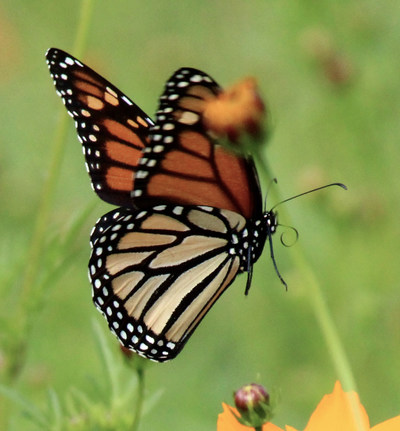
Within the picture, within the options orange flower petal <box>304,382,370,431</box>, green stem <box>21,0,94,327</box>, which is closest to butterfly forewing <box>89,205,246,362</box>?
green stem <box>21,0,94,327</box>

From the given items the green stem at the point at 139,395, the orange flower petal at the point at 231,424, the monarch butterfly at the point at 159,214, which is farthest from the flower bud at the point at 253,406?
the monarch butterfly at the point at 159,214

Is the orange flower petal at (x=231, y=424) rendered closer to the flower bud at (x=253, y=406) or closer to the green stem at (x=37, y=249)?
the flower bud at (x=253, y=406)

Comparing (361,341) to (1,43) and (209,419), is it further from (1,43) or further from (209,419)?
(1,43)

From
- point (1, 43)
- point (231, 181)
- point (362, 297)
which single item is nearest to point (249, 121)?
point (231, 181)

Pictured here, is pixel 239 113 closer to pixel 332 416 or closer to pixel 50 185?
pixel 332 416

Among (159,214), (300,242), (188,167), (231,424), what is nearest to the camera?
(231,424)

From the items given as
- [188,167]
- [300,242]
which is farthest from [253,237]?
[300,242]
